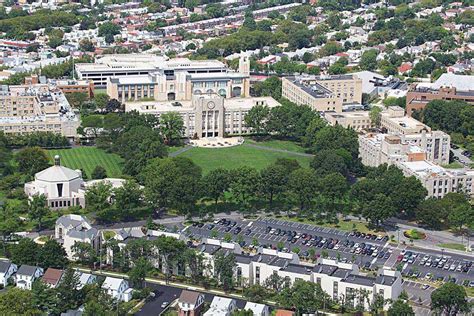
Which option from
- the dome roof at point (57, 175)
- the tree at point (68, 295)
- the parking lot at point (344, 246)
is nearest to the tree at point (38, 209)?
the dome roof at point (57, 175)

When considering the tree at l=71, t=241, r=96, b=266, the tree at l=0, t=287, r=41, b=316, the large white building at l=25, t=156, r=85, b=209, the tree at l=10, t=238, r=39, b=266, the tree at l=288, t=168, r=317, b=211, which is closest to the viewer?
the tree at l=0, t=287, r=41, b=316

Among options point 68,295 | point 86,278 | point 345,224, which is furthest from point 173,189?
point 68,295

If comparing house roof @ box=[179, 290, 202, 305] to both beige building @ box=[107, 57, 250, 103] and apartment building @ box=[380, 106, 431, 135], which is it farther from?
beige building @ box=[107, 57, 250, 103]

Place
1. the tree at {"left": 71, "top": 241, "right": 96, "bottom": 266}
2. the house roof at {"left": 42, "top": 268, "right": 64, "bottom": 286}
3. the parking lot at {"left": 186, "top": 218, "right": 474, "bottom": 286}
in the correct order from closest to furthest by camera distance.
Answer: the house roof at {"left": 42, "top": 268, "right": 64, "bottom": 286} < the tree at {"left": 71, "top": 241, "right": 96, "bottom": 266} < the parking lot at {"left": 186, "top": 218, "right": 474, "bottom": 286}

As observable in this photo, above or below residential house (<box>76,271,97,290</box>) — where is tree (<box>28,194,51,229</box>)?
above

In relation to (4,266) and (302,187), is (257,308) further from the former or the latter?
(302,187)

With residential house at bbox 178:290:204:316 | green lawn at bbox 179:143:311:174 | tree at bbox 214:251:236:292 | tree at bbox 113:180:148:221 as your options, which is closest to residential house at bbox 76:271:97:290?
residential house at bbox 178:290:204:316

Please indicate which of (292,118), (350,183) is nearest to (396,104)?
(292,118)
